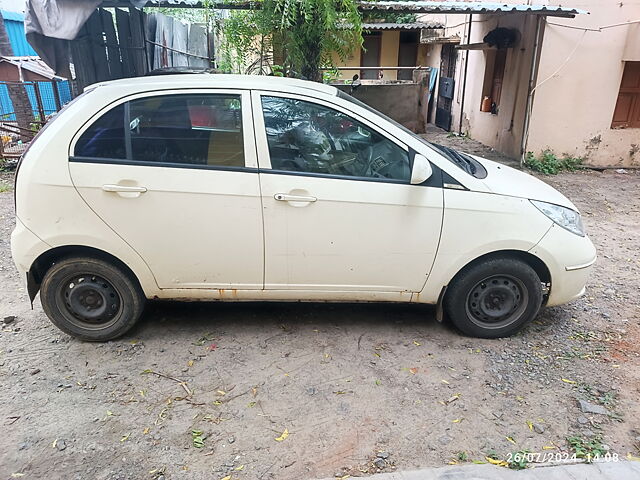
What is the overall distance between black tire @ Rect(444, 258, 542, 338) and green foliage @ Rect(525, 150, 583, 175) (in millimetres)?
6256

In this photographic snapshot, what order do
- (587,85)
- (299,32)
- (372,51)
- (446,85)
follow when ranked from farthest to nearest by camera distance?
(372,51) < (446,85) < (587,85) < (299,32)

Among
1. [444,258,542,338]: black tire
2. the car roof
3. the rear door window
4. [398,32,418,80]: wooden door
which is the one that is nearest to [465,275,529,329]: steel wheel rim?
[444,258,542,338]: black tire

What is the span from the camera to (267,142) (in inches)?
121

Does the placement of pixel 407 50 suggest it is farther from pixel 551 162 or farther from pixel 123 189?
pixel 123 189

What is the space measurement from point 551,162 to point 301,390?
7842mm

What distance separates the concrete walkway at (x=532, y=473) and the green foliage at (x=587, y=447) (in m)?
0.06

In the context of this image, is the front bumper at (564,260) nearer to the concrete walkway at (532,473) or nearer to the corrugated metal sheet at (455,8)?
the concrete walkway at (532,473)

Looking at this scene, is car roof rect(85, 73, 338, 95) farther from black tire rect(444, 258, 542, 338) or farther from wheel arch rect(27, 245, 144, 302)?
black tire rect(444, 258, 542, 338)

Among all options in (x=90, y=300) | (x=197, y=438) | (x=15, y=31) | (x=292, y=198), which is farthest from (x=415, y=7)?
(x=15, y=31)

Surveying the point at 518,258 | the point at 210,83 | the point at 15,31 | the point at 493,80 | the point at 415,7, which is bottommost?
the point at 518,258

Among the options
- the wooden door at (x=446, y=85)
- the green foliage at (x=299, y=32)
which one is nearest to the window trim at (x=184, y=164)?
the green foliage at (x=299, y=32)

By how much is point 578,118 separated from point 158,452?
30.0 ft

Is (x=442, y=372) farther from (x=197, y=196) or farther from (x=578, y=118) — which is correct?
(x=578, y=118)

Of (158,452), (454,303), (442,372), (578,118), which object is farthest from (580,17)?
(158,452)
